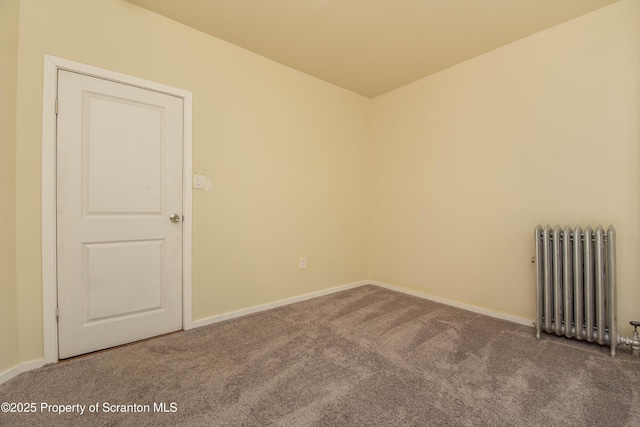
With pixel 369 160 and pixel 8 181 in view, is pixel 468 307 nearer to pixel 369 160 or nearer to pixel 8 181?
pixel 369 160

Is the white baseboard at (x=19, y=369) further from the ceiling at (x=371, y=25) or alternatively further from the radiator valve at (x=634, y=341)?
the radiator valve at (x=634, y=341)

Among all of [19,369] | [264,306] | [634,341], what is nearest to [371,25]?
Result: [264,306]

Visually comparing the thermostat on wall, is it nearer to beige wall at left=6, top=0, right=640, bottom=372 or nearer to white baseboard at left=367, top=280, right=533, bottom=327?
beige wall at left=6, top=0, right=640, bottom=372

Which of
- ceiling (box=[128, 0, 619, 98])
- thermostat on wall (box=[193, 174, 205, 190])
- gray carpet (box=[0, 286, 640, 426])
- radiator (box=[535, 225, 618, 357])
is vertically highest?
ceiling (box=[128, 0, 619, 98])

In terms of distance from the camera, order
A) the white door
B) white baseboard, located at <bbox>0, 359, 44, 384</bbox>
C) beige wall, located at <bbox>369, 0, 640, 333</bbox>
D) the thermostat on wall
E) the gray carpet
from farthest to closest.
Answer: the thermostat on wall → beige wall, located at <bbox>369, 0, 640, 333</bbox> → the white door → white baseboard, located at <bbox>0, 359, 44, 384</bbox> → the gray carpet

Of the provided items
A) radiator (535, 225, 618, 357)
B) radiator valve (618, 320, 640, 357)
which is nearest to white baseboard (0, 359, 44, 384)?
radiator (535, 225, 618, 357)

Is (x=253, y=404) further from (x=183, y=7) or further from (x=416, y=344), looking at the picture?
(x=183, y=7)

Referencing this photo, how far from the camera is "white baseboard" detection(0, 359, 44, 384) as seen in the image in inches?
63.5

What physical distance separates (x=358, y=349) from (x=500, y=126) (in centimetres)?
241

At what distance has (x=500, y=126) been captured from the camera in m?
2.64

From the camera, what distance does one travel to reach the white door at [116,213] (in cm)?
189

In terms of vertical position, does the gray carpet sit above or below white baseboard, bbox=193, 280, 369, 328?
below

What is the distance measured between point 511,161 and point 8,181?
379cm

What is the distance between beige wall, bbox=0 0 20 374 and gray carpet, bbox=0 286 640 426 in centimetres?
28
